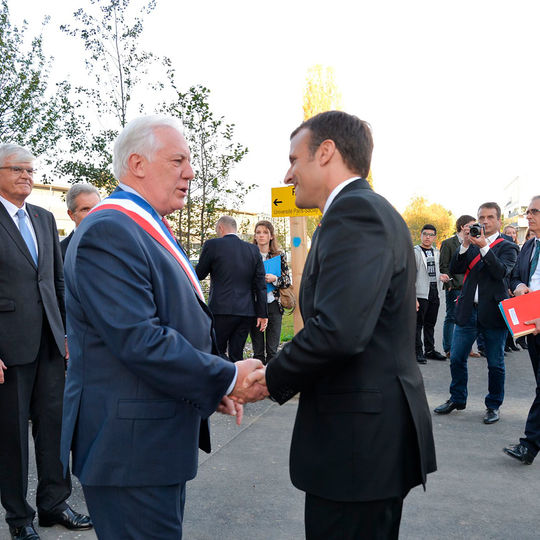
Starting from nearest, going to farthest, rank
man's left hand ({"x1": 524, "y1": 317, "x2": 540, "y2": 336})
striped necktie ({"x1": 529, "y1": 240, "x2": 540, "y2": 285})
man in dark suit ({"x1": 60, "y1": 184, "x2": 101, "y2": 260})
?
1. man in dark suit ({"x1": 60, "y1": 184, "x2": 101, "y2": 260})
2. man's left hand ({"x1": 524, "y1": 317, "x2": 540, "y2": 336})
3. striped necktie ({"x1": 529, "y1": 240, "x2": 540, "y2": 285})

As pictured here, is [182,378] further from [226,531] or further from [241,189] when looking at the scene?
[241,189]

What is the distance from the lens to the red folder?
4684mm

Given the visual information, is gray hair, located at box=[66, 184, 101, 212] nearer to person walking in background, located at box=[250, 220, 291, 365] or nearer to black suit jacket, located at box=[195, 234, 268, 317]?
black suit jacket, located at box=[195, 234, 268, 317]

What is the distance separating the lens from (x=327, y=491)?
1.92 metres

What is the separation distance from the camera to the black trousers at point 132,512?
6.40 ft

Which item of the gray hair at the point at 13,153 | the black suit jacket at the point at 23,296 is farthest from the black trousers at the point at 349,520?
the gray hair at the point at 13,153

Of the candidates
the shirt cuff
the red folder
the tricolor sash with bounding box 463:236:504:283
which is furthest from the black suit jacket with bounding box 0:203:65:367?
the tricolor sash with bounding box 463:236:504:283

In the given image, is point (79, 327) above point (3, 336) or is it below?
above

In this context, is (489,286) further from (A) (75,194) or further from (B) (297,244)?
(A) (75,194)

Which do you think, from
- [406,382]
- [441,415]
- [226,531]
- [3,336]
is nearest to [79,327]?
[406,382]

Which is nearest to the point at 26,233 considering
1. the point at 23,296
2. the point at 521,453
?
the point at 23,296

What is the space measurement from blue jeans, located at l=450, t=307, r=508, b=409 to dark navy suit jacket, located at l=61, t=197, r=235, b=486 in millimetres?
4793

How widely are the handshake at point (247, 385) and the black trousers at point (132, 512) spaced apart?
1.39ft

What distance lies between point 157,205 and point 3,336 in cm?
184
